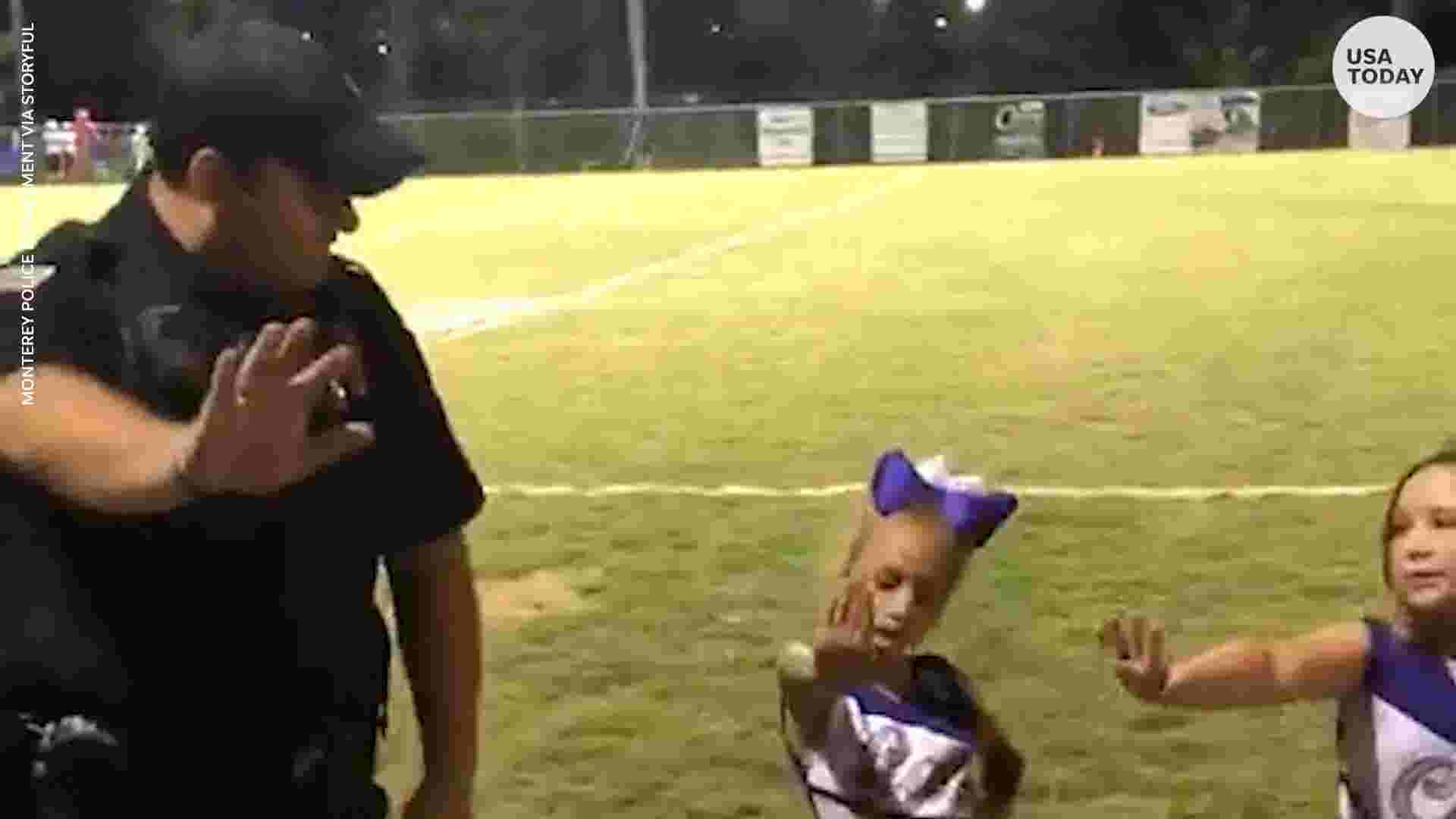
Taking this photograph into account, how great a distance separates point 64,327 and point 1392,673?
42.6 inches

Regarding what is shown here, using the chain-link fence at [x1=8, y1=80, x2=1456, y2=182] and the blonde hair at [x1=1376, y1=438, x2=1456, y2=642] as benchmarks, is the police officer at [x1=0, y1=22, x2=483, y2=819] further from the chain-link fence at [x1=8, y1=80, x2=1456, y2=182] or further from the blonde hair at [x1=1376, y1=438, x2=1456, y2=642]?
the chain-link fence at [x1=8, y1=80, x2=1456, y2=182]

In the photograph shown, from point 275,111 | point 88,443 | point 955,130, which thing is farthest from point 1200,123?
point 88,443

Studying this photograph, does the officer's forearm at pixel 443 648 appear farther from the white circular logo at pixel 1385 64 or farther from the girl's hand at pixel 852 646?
the white circular logo at pixel 1385 64

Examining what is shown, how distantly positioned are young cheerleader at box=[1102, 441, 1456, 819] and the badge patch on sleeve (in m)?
0.86

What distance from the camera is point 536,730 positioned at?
2703 millimetres

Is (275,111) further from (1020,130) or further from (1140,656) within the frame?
(1020,130)

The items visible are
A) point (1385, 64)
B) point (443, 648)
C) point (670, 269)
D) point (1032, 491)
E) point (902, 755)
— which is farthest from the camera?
point (1385, 64)

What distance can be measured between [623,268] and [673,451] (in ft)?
16.9

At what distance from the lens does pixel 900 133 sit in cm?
1947

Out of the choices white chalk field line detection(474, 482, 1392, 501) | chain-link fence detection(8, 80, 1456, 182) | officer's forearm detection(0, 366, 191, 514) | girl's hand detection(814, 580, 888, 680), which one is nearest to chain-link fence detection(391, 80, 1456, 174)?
chain-link fence detection(8, 80, 1456, 182)

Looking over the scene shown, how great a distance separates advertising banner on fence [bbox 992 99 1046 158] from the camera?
18406 mm

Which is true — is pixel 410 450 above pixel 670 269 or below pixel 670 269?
above

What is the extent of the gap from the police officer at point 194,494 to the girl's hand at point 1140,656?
0.60 m

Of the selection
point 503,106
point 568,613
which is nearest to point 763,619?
point 568,613
